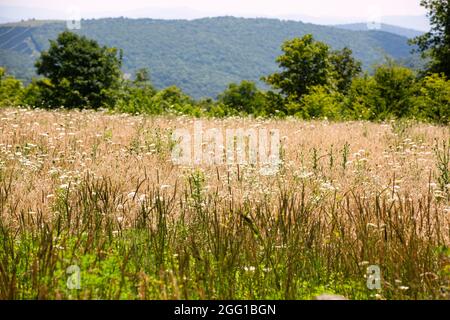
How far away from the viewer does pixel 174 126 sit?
37.4ft

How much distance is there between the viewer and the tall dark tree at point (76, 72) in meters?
44.5

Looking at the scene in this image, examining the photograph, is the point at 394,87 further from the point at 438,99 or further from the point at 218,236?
the point at 218,236

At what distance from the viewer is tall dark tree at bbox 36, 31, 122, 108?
44.5 meters

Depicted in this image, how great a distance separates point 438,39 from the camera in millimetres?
33781

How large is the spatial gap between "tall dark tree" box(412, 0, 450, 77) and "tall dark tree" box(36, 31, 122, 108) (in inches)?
1115

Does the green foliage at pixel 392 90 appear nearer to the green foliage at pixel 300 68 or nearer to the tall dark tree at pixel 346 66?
the green foliage at pixel 300 68

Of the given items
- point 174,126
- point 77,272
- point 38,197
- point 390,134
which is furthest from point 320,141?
point 77,272

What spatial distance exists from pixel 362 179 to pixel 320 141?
144 inches

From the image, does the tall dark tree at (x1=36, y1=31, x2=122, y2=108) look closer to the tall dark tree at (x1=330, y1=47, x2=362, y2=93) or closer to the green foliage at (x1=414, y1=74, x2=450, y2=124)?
the tall dark tree at (x1=330, y1=47, x2=362, y2=93)

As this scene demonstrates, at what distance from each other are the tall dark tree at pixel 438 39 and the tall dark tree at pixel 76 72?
2831 centimetres

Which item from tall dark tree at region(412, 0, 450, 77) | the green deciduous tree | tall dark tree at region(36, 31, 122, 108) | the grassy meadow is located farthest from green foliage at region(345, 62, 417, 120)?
tall dark tree at region(36, 31, 122, 108)

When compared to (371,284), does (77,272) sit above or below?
above

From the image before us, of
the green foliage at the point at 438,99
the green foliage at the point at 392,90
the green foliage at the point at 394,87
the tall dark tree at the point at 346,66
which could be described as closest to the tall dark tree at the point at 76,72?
the tall dark tree at the point at 346,66

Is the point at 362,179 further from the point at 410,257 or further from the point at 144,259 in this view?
the point at 144,259
